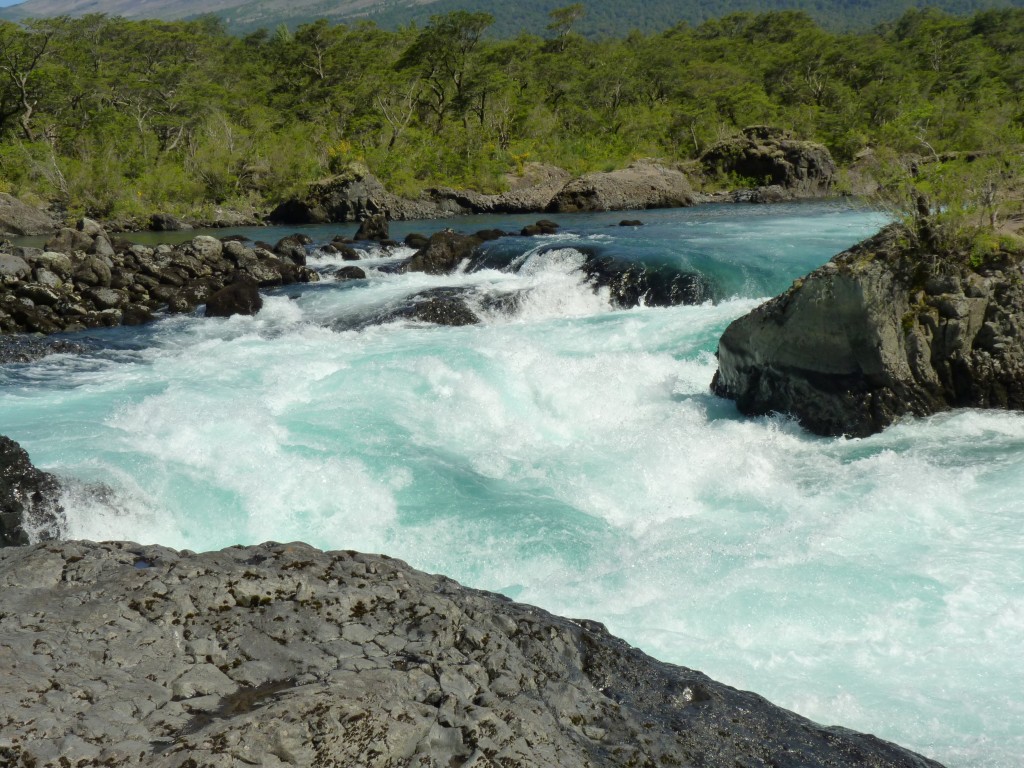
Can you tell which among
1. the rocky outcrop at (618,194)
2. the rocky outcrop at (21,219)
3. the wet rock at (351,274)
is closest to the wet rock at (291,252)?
the wet rock at (351,274)

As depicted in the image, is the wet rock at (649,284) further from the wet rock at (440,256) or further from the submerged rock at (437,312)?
the wet rock at (440,256)

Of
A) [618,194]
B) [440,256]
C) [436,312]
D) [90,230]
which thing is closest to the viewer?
[436,312]

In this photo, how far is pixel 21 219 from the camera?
96.6 ft

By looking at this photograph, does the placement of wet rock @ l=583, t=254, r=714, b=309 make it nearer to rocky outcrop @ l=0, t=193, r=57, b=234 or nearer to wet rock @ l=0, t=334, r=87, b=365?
wet rock @ l=0, t=334, r=87, b=365

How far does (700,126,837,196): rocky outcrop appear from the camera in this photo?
40.3 metres

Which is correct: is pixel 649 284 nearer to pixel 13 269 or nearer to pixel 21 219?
pixel 13 269

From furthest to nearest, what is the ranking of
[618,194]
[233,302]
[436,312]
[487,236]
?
[618,194], [487,236], [233,302], [436,312]

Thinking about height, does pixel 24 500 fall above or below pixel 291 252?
above

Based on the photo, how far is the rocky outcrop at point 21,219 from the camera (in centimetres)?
2888

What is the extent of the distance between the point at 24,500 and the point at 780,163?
133 ft

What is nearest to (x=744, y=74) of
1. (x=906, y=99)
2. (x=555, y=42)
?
(x=906, y=99)

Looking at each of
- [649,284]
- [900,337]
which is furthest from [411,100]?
[900,337]

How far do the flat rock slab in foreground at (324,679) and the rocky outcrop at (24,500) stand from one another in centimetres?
333

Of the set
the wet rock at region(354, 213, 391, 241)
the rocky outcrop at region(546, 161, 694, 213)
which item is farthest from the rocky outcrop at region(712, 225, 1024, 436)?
the rocky outcrop at region(546, 161, 694, 213)
